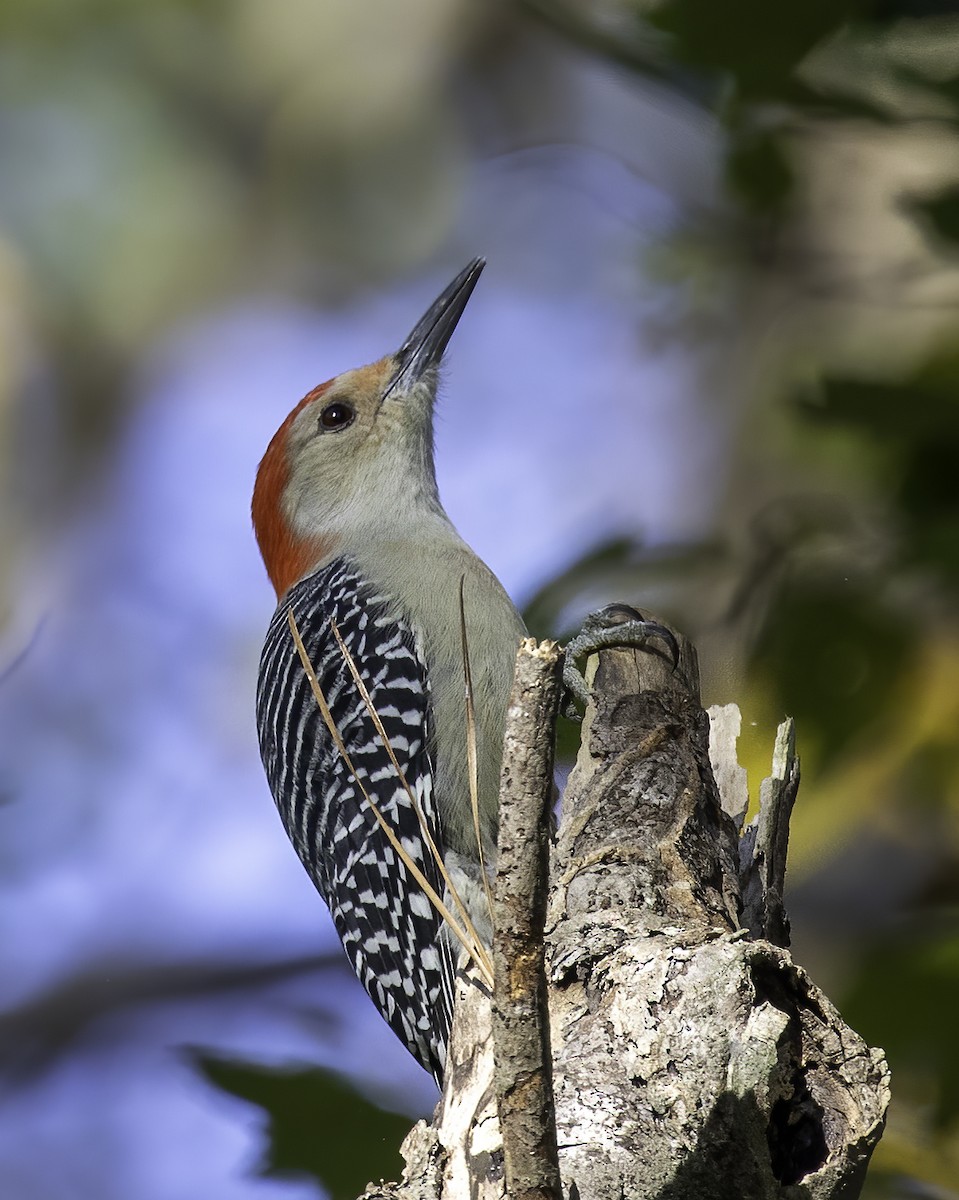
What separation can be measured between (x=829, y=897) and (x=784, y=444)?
1.70m

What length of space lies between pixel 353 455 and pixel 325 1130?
245cm

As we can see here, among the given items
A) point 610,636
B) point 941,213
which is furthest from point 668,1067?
point 941,213

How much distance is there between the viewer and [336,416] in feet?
15.7

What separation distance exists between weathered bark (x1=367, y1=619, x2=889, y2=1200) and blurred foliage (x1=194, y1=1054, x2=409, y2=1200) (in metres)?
2.33

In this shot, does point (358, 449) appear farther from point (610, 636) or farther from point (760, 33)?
point (760, 33)

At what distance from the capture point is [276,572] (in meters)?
4.80

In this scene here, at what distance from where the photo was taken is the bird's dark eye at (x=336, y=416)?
4770 millimetres

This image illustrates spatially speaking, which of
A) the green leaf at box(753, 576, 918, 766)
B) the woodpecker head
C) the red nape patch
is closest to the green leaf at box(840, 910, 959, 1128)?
the green leaf at box(753, 576, 918, 766)

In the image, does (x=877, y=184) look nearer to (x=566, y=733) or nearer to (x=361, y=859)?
(x=566, y=733)

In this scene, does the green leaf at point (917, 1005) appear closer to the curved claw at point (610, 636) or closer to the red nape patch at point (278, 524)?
the curved claw at point (610, 636)

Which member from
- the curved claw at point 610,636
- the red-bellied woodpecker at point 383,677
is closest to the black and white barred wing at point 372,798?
the red-bellied woodpecker at point 383,677

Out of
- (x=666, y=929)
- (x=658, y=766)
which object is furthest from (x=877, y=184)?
(x=666, y=929)

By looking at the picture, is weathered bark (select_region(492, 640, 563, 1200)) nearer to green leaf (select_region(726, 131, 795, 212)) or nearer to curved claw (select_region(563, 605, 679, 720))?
curved claw (select_region(563, 605, 679, 720))

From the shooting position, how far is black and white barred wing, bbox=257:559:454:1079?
333cm
